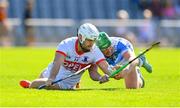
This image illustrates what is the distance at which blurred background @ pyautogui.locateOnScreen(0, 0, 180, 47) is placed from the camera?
4022cm

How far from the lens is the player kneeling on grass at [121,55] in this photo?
17.6 meters

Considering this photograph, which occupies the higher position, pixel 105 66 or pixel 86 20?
pixel 86 20

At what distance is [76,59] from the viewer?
Result: 56.8ft

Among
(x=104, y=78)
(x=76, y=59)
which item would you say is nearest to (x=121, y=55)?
(x=76, y=59)

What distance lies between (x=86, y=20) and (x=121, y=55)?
23075 mm

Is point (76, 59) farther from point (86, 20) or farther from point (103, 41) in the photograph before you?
point (86, 20)

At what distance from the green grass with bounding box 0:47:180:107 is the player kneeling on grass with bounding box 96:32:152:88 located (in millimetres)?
318

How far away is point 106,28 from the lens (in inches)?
1585

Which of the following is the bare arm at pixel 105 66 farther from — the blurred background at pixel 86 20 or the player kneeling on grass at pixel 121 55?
the blurred background at pixel 86 20

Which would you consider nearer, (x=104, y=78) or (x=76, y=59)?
(x=104, y=78)

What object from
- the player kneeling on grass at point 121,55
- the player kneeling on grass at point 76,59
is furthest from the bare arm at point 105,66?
the player kneeling on grass at point 121,55

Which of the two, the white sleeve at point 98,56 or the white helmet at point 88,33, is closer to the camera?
the white helmet at point 88,33

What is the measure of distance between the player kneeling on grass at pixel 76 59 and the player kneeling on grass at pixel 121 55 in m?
0.38

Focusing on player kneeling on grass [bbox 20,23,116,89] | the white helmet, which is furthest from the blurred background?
the white helmet
